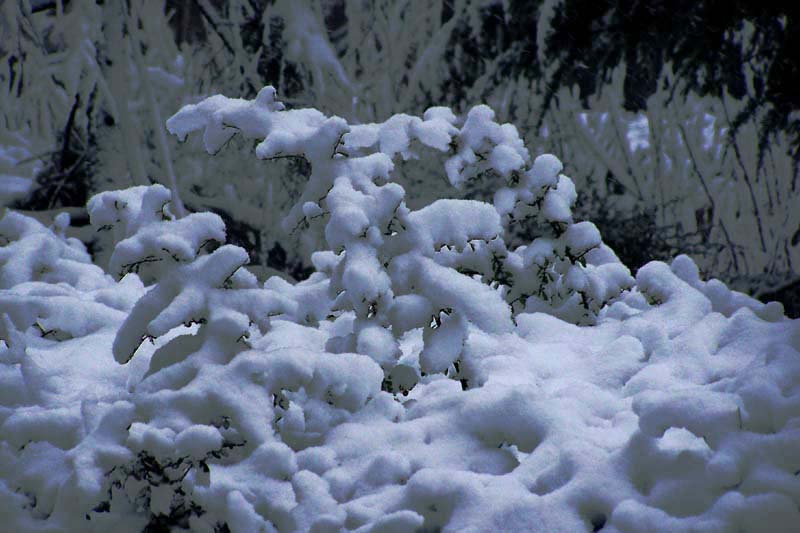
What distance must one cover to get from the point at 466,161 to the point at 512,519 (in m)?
0.94

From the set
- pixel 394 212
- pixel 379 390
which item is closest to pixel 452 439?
pixel 379 390

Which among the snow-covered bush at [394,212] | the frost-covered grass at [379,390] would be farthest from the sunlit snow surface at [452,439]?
the snow-covered bush at [394,212]

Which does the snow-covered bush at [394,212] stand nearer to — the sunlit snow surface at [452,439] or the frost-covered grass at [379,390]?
the frost-covered grass at [379,390]

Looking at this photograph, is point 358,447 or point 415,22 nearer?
point 358,447

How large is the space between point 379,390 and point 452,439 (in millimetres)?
199

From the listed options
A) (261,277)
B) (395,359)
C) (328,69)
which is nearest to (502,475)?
(395,359)

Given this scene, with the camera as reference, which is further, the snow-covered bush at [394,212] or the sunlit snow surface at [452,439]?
the snow-covered bush at [394,212]

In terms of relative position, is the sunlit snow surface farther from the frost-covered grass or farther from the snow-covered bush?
the snow-covered bush

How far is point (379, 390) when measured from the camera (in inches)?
Answer: 63.1

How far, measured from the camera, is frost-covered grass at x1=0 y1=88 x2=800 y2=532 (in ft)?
4.25

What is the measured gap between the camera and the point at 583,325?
7.50ft

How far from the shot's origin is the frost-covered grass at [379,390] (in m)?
1.30

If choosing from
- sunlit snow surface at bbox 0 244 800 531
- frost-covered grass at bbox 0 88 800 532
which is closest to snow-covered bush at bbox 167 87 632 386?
frost-covered grass at bbox 0 88 800 532

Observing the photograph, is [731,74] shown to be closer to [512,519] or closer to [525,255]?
[525,255]
